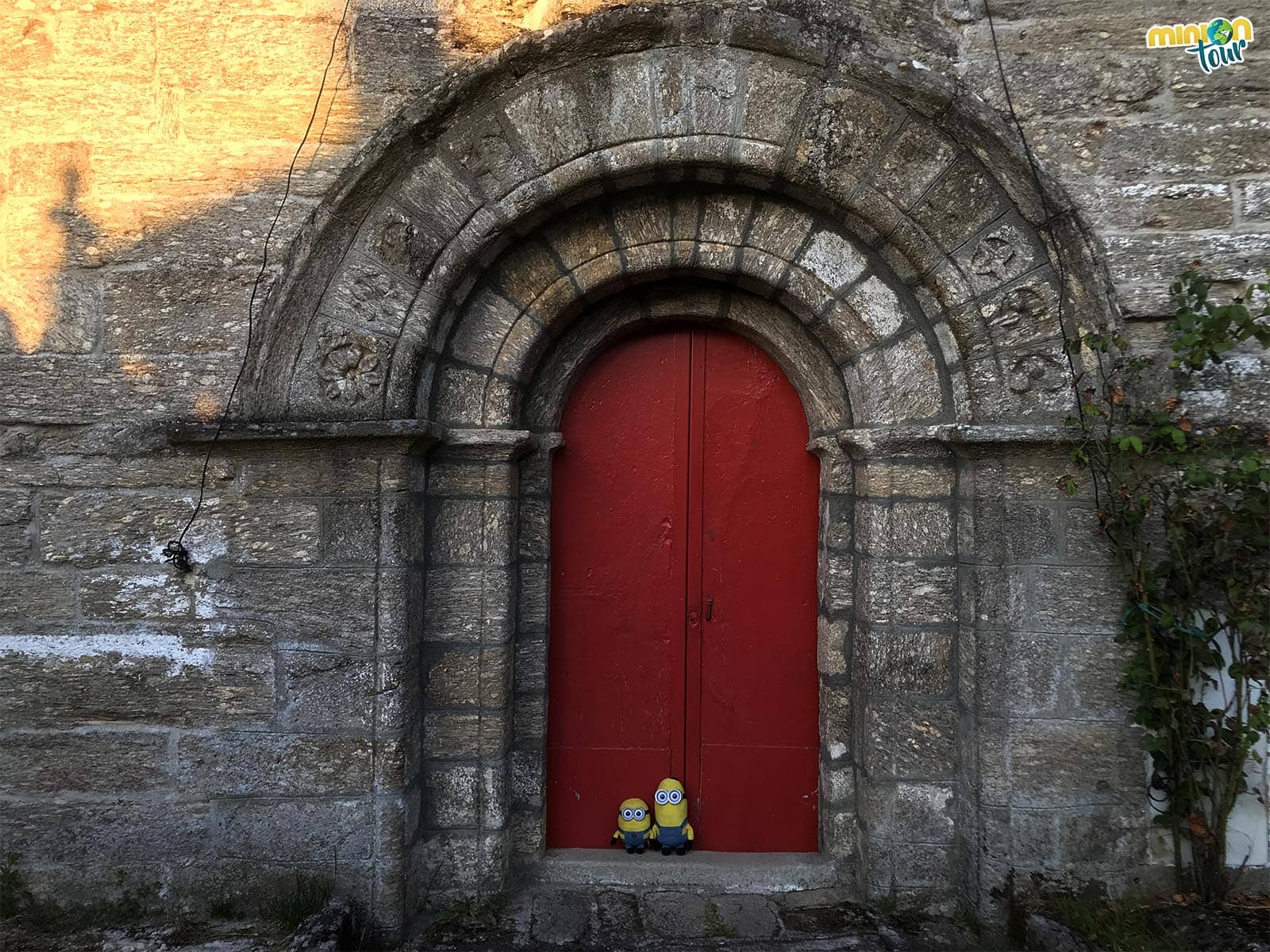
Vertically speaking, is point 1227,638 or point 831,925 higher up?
point 1227,638

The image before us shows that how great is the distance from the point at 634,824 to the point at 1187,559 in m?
1.97


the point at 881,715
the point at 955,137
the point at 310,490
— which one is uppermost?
the point at 955,137

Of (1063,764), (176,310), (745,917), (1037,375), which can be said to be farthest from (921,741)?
(176,310)

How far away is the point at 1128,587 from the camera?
2.29 m

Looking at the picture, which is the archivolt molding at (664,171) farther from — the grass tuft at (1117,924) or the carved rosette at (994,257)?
the grass tuft at (1117,924)

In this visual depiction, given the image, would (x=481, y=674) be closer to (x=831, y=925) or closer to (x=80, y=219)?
(x=831, y=925)

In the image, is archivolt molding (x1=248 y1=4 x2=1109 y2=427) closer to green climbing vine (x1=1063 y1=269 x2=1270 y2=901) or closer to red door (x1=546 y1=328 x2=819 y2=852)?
green climbing vine (x1=1063 y1=269 x2=1270 y2=901)

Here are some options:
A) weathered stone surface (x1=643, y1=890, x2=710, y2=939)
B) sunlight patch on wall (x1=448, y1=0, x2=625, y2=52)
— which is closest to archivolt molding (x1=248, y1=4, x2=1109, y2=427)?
sunlight patch on wall (x1=448, y1=0, x2=625, y2=52)

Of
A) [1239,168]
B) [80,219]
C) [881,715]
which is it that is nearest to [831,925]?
[881,715]

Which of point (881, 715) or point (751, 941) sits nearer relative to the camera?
point (751, 941)

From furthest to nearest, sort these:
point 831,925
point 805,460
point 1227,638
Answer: point 805,460 → point 831,925 → point 1227,638

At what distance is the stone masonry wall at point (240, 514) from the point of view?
2.35 meters

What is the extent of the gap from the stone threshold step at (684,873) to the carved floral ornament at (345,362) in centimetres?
175

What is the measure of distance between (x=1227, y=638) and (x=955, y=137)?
1738 millimetres
